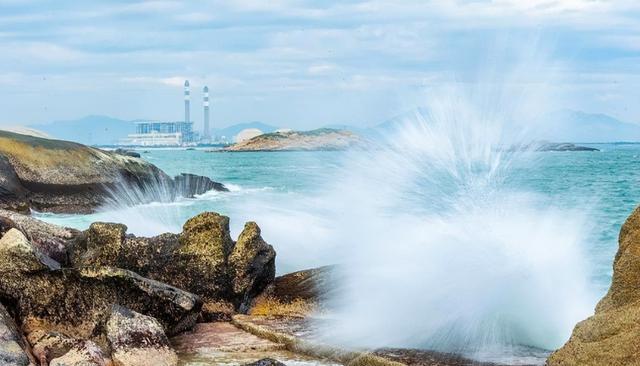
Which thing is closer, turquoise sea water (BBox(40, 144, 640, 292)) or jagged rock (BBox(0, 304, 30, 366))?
jagged rock (BBox(0, 304, 30, 366))

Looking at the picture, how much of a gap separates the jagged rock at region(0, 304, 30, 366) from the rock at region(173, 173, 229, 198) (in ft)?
87.3

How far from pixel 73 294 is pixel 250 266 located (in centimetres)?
265

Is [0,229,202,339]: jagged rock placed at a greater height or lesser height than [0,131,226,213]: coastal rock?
lesser

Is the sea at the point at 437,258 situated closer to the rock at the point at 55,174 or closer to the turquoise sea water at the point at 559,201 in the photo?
the turquoise sea water at the point at 559,201

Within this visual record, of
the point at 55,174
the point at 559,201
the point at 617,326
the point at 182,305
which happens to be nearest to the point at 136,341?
the point at 182,305

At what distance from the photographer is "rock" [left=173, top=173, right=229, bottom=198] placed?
35.3 meters

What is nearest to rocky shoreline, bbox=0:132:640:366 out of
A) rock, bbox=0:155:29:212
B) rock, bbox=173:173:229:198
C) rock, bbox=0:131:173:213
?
rock, bbox=0:155:29:212

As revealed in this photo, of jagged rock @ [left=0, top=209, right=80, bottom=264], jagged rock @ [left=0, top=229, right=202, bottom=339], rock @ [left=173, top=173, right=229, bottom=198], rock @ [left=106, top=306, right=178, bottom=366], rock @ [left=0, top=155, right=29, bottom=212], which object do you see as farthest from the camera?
rock @ [left=173, top=173, right=229, bottom=198]

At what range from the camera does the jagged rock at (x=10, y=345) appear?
7484mm

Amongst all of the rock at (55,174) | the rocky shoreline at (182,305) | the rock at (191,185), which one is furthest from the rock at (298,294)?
the rock at (191,185)

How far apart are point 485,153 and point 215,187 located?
26.7m

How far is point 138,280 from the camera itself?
9766 millimetres

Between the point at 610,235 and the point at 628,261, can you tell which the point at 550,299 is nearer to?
the point at 628,261

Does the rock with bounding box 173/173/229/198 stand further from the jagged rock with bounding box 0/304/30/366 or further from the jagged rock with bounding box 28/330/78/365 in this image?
the jagged rock with bounding box 0/304/30/366
